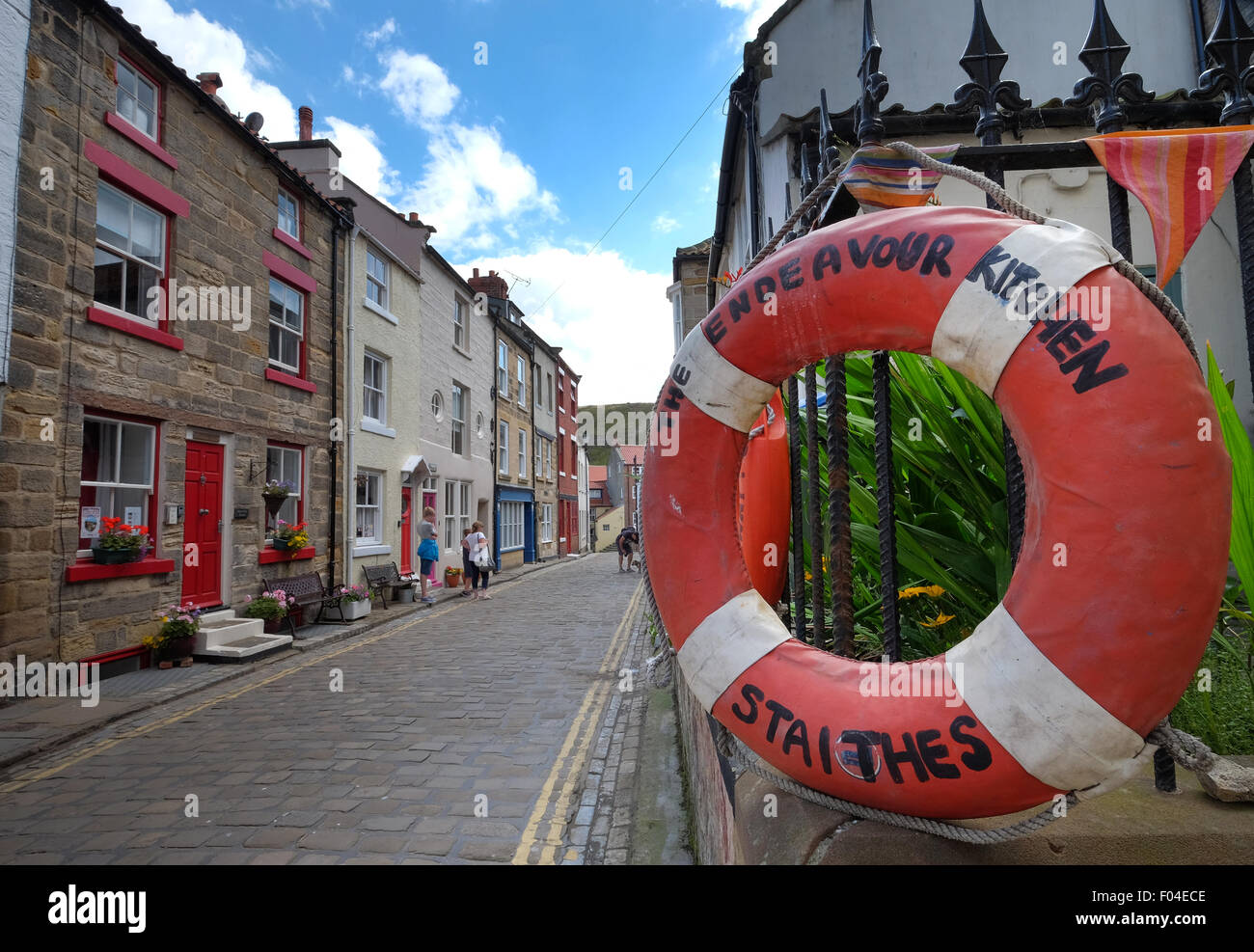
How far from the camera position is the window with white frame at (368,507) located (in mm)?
12652

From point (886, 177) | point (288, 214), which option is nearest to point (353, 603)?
point (288, 214)

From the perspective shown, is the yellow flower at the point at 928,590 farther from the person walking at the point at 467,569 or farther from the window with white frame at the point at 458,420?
the window with white frame at the point at 458,420

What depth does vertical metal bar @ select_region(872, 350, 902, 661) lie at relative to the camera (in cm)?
149

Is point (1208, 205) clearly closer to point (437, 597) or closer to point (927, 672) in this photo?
point (927, 672)

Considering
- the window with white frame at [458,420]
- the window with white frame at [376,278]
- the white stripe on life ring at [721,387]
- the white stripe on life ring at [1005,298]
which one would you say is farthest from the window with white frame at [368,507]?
the white stripe on life ring at [1005,298]

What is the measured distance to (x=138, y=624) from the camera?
7.40 m

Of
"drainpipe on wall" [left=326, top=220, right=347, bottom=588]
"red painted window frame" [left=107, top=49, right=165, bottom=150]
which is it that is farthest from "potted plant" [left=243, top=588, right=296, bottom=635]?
"red painted window frame" [left=107, top=49, right=165, bottom=150]

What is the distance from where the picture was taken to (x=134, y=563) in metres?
7.25

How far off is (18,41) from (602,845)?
838cm

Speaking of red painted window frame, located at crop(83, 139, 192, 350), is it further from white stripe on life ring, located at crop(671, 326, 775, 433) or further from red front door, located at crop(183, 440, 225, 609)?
white stripe on life ring, located at crop(671, 326, 775, 433)

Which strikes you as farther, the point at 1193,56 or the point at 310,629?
the point at 310,629

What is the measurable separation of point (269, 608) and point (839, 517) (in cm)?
924

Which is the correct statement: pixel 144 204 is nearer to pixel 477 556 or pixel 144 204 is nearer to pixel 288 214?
pixel 288 214

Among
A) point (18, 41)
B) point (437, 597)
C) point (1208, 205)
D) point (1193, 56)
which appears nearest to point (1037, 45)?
point (1193, 56)
